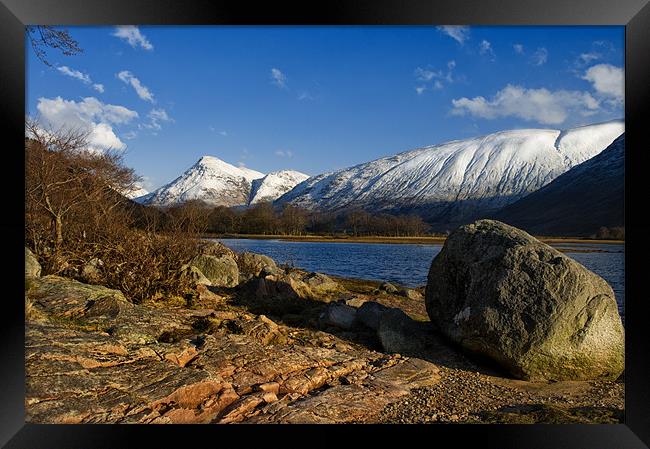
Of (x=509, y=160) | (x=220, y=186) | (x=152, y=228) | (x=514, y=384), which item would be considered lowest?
(x=514, y=384)

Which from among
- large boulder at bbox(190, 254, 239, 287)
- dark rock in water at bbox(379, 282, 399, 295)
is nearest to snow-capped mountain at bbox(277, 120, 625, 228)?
dark rock in water at bbox(379, 282, 399, 295)

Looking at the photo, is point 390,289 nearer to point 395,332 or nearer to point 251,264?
point 251,264

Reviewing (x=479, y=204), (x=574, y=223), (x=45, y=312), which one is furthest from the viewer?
(x=479, y=204)

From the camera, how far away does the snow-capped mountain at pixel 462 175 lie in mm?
126938

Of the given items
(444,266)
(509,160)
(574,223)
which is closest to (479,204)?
(509,160)

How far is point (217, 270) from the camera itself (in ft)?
34.0

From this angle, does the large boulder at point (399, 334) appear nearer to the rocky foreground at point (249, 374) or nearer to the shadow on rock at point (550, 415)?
the rocky foreground at point (249, 374)

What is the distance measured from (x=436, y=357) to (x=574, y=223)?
282 feet

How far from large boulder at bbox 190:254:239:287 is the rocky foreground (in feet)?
12.3

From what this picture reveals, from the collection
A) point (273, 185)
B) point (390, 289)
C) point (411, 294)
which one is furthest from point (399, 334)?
point (273, 185)

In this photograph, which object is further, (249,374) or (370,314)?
(370,314)

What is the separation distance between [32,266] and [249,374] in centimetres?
427

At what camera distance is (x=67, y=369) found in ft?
12.2

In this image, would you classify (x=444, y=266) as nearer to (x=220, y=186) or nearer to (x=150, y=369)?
(x=150, y=369)
